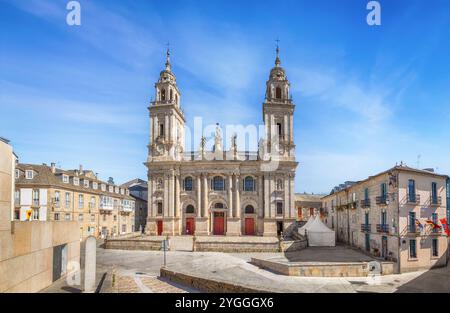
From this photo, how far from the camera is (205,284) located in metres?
16.5

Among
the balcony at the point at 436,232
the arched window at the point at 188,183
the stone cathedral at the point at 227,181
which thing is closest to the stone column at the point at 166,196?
the stone cathedral at the point at 227,181

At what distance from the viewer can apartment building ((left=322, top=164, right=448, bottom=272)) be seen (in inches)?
1011

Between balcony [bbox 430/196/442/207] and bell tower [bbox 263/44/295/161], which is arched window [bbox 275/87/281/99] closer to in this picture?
bell tower [bbox 263/44/295/161]

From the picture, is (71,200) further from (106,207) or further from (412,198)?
(412,198)

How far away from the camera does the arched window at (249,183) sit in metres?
47.5

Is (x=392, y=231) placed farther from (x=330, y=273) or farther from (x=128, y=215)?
(x=128, y=215)

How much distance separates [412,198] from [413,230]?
2553 mm

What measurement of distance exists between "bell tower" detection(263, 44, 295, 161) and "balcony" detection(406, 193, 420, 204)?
20.9m

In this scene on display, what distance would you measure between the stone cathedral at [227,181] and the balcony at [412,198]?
66.4 feet

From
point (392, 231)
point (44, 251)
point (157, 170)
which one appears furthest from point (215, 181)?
point (44, 251)

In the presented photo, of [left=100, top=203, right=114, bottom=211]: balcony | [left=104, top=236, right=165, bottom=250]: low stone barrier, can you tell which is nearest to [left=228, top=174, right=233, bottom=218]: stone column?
[left=104, top=236, right=165, bottom=250]: low stone barrier

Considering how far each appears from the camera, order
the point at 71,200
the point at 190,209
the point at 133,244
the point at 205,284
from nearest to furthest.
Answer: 1. the point at 205,284
2. the point at 133,244
3. the point at 71,200
4. the point at 190,209

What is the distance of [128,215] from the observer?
186 feet

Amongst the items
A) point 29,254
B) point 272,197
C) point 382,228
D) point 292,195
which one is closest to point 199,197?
point 272,197
